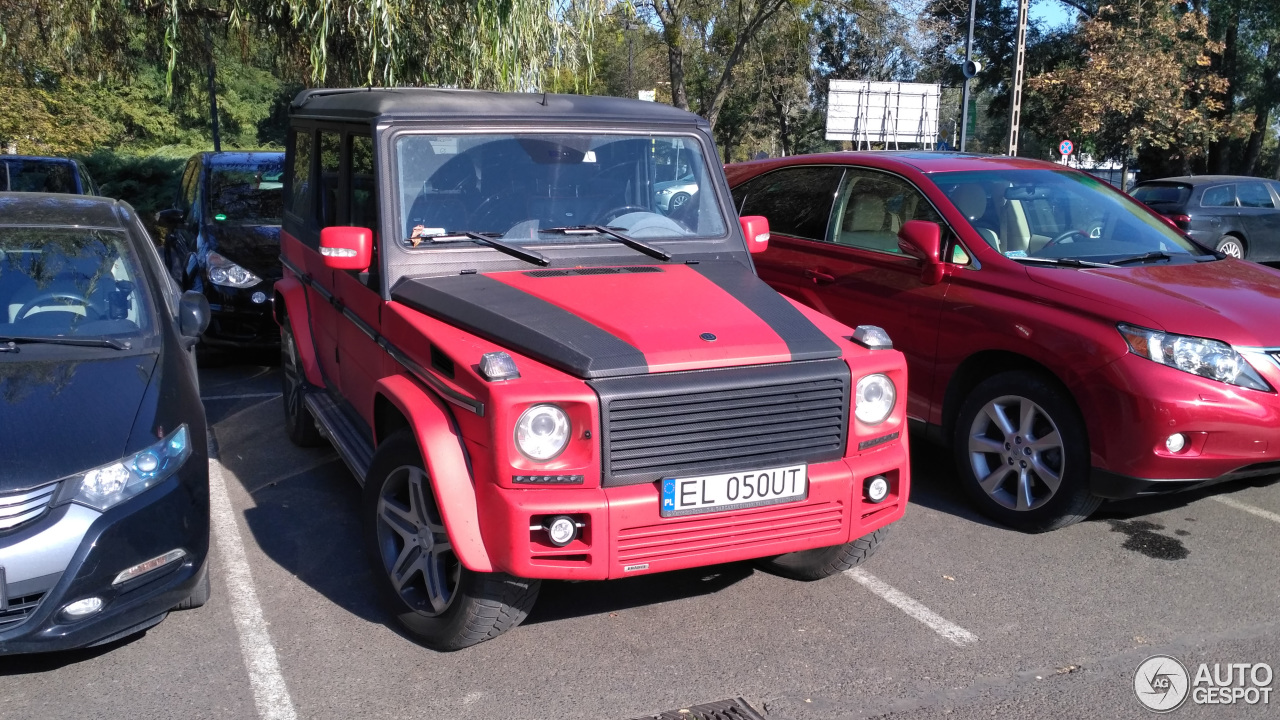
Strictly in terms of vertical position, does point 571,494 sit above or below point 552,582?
above

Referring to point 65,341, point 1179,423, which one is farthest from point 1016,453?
point 65,341

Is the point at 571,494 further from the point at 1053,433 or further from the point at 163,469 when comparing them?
the point at 1053,433

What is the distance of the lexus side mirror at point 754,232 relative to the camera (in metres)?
5.05

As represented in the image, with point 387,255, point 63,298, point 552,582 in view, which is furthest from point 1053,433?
point 63,298

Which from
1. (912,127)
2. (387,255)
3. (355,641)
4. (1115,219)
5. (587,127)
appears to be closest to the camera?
(355,641)

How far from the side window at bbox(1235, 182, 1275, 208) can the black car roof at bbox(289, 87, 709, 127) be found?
14628 millimetres

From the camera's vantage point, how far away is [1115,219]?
601cm

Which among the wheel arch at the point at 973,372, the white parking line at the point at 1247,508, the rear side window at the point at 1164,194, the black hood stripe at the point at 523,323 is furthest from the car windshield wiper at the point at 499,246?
the rear side window at the point at 1164,194

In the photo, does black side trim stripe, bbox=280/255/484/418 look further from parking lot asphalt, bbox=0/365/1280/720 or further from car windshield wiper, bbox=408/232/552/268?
parking lot asphalt, bbox=0/365/1280/720

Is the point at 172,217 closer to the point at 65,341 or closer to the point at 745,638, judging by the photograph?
the point at 65,341

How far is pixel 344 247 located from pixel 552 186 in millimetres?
945

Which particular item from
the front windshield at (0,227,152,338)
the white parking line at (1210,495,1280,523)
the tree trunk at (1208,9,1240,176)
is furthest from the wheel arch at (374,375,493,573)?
the tree trunk at (1208,9,1240,176)

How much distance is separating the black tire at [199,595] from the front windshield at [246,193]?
5.41 meters

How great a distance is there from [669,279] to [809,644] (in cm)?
155
